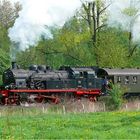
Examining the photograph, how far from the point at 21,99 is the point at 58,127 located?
15.2 m

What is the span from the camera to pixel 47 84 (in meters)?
38.2

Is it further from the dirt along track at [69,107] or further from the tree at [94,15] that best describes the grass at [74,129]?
the tree at [94,15]

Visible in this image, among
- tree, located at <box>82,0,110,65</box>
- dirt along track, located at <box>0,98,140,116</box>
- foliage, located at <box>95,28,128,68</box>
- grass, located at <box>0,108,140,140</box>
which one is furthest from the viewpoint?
tree, located at <box>82,0,110,65</box>

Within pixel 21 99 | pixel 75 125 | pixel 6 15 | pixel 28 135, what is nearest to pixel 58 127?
pixel 75 125

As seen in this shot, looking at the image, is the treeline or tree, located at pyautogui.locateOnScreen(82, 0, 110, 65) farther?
tree, located at pyautogui.locateOnScreen(82, 0, 110, 65)

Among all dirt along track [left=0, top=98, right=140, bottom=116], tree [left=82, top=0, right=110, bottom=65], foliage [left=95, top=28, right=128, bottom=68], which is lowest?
dirt along track [left=0, top=98, right=140, bottom=116]

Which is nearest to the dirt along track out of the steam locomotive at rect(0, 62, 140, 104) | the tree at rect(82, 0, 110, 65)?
the steam locomotive at rect(0, 62, 140, 104)

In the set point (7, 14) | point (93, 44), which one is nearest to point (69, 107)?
point (93, 44)

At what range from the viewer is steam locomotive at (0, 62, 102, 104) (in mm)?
36031

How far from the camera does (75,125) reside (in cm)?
2159

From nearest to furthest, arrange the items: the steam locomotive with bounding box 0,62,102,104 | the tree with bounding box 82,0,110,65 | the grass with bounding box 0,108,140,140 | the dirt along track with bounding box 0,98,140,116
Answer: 1. the grass with bounding box 0,108,140,140
2. the dirt along track with bounding box 0,98,140,116
3. the steam locomotive with bounding box 0,62,102,104
4. the tree with bounding box 82,0,110,65

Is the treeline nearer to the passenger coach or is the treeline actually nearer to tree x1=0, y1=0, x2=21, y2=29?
the passenger coach

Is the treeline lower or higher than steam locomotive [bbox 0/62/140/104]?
higher

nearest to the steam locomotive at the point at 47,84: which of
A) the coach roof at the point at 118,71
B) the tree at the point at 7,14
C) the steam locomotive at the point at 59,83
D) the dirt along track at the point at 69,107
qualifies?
the steam locomotive at the point at 59,83
